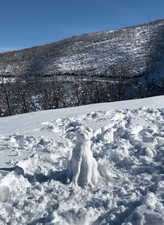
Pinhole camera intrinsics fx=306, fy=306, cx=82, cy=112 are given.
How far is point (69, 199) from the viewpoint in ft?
12.9

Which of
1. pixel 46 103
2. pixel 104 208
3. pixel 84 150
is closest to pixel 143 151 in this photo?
pixel 84 150

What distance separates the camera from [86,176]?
4.25 metres

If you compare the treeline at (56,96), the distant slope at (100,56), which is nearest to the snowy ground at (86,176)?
the treeline at (56,96)

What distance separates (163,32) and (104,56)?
652cm

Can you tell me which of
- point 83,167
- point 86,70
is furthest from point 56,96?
point 86,70

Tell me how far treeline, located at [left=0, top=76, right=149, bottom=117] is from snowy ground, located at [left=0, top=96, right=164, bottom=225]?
16.1 feet

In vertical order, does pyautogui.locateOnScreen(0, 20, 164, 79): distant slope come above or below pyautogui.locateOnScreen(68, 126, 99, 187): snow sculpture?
above

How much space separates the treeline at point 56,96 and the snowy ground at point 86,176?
16.1ft

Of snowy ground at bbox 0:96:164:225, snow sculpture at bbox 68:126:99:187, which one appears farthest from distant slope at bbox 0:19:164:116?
snow sculpture at bbox 68:126:99:187

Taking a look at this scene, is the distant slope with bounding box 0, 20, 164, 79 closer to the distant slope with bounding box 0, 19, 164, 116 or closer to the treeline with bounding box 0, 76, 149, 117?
the distant slope with bounding box 0, 19, 164, 116

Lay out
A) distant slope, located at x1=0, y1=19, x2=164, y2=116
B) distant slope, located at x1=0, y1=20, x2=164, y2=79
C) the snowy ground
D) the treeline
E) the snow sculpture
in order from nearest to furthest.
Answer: the snowy ground, the snow sculpture, the treeline, distant slope, located at x1=0, y1=19, x2=164, y2=116, distant slope, located at x1=0, y1=20, x2=164, y2=79

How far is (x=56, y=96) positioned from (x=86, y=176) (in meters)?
8.17

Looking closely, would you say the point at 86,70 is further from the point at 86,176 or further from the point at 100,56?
the point at 86,176

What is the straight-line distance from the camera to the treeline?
1220 centimetres
